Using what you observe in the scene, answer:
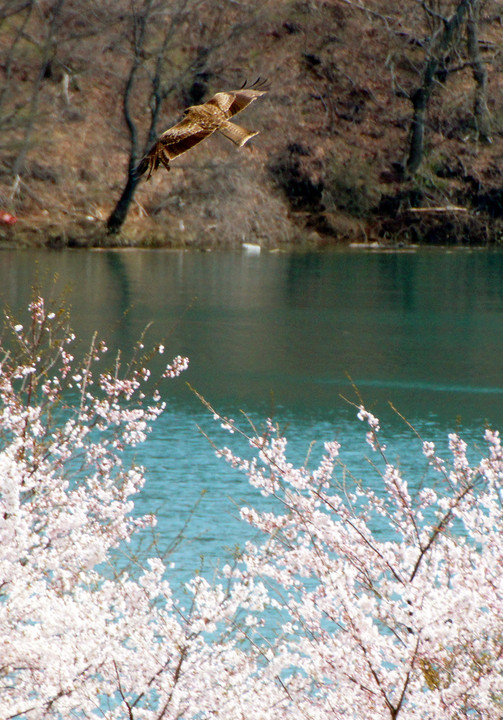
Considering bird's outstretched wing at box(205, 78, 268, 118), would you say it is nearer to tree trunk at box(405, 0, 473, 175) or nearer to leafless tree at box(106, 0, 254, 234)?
leafless tree at box(106, 0, 254, 234)

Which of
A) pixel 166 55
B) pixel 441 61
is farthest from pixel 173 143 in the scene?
pixel 441 61

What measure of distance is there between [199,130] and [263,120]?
114 feet

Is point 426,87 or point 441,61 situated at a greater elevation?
point 441,61

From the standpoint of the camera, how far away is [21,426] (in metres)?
4.94

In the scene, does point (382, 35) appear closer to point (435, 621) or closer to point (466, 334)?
point (466, 334)

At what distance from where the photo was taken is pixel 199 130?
11.8 feet

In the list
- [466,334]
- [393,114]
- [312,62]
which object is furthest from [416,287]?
[312,62]

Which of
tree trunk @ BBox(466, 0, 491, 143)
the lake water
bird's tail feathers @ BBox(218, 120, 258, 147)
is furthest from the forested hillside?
bird's tail feathers @ BBox(218, 120, 258, 147)

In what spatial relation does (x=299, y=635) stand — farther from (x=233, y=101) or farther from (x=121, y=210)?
(x=121, y=210)

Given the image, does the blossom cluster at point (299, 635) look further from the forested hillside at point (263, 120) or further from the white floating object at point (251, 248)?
the white floating object at point (251, 248)

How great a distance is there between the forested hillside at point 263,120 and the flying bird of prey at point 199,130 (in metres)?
26.5

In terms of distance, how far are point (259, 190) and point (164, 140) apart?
32723 millimetres

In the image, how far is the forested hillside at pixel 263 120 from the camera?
1254 inches

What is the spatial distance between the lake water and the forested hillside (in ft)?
13.7
